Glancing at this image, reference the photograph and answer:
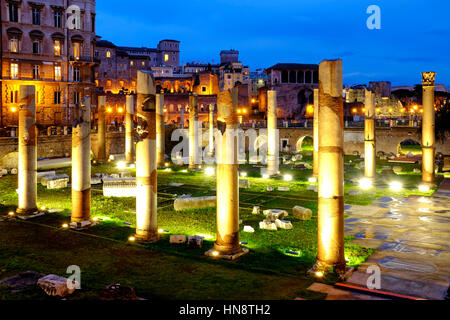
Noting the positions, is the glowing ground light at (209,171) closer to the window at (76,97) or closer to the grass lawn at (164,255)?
the grass lawn at (164,255)

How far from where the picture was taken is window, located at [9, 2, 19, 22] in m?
41.7

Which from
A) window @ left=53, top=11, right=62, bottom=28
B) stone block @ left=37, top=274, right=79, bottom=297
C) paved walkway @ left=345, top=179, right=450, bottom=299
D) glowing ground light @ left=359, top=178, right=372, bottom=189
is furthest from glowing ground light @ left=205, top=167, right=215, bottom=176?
window @ left=53, top=11, right=62, bottom=28

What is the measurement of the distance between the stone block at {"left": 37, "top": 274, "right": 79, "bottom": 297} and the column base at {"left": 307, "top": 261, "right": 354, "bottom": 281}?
16.5ft

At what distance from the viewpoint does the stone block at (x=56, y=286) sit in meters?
8.70

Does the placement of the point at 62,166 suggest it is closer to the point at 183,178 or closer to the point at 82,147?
the point at 183,178

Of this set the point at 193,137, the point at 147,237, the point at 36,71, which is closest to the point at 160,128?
the point at 193,137

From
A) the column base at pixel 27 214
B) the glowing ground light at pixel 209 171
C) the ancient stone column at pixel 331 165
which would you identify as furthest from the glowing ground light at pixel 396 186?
the column base at pixel 27 214

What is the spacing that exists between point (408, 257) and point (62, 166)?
86.3 feet

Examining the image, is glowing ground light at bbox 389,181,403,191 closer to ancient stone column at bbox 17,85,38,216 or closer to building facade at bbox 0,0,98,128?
ancient stone column at bbox 17,85,38,216

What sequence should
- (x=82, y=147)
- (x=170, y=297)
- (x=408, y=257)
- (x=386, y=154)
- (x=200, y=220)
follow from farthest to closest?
1. (x=386, y=154)
2. (x=200, y=220)
3. (x=82, y=147)
4. (x=408, y=257)
5. (x=170, y=297)

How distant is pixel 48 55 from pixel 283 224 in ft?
121

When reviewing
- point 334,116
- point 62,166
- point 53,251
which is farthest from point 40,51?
point 334,116

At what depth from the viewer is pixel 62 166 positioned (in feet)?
105

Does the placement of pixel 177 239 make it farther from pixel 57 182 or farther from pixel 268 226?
pixel 57 182
